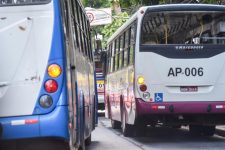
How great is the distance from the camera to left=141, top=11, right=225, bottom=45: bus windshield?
1425 centimetres

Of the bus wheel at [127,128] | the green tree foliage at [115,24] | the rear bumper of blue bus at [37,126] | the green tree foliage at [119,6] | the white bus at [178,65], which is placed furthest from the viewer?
the green tree foliage at [115,24]

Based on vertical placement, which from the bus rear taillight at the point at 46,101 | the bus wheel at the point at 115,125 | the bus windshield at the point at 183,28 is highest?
the bus windshield at the point at 183,28

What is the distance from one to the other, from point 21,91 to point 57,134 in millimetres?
670

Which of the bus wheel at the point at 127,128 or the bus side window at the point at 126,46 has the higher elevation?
the bus side window at the point at 126,46

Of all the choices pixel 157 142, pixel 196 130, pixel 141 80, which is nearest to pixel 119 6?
pixel 196 130

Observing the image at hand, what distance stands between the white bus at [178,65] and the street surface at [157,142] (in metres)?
0.53

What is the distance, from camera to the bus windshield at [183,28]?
14250 millimetres

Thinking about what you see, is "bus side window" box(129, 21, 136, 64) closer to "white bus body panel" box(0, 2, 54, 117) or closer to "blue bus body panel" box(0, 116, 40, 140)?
"white bus body panel" box(0, 2, 54, 117)

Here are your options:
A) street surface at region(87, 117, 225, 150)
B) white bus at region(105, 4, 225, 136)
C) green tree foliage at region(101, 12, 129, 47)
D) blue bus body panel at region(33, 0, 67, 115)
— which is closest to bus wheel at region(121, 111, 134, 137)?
street surface at region(87, 117, 225, 150)

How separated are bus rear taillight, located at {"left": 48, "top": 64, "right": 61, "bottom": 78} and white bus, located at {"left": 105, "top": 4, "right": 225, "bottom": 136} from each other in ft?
21.3

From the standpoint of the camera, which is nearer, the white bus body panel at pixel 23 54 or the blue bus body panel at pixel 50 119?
the blue bus body panel at pixel 50 119

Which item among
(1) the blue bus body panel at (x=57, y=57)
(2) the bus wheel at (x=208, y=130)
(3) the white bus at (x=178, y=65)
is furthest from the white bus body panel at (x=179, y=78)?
(1) the blue bus body panel at (x=57, y=57)

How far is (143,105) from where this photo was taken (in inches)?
540

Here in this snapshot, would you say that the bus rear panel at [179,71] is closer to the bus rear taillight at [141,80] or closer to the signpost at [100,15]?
the bus rear taillight at [141,80]
